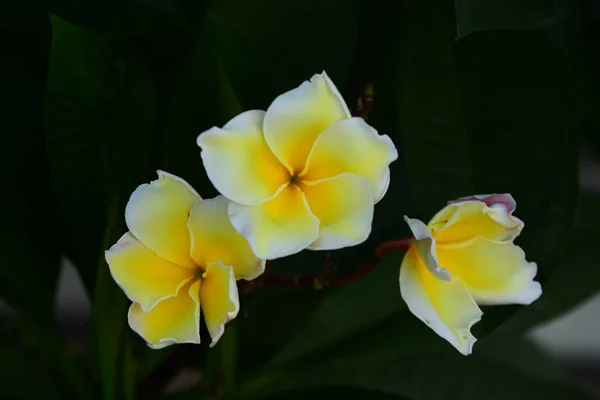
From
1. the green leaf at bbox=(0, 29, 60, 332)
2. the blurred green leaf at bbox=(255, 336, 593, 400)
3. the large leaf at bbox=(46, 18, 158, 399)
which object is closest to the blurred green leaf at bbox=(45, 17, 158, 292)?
the large leaf at bbox=(46, 18, 158, 399)

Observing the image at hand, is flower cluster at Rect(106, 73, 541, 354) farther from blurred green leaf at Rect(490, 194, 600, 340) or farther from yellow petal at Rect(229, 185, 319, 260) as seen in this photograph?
blurred green leaf at Rect(490, 194, 600, 340)

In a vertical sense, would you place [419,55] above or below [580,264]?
above

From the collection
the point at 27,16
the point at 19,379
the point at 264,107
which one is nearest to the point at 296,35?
the point at 264,107

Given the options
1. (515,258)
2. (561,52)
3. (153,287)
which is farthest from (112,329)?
(561,52)

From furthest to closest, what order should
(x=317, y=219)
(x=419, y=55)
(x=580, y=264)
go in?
(x=580, y=264) < (x=419, y=55) < (x=317, y=219)

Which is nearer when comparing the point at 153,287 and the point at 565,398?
the point at 153,287

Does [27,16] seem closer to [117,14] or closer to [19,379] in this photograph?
[117,14]

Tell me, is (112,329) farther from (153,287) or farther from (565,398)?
(565,398)
